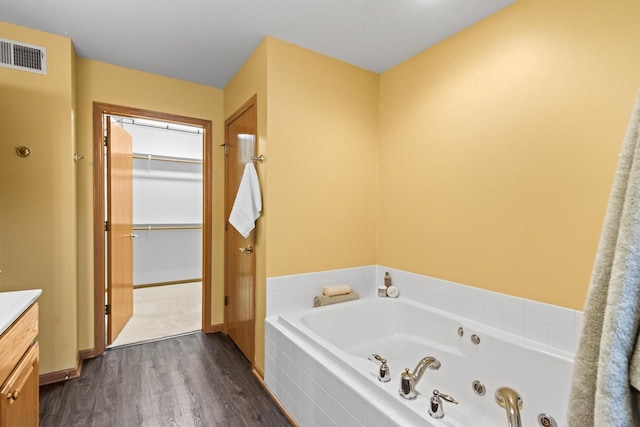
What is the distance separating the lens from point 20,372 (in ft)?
4.31

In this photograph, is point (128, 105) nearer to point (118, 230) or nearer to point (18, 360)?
point (118, 230)

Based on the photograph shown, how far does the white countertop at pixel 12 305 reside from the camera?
1.24m

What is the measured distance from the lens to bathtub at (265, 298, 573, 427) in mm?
1337

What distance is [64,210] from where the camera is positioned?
2234 mm

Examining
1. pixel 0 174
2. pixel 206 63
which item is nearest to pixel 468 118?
pixel 206 63

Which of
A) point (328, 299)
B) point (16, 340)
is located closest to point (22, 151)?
point (16, 340)

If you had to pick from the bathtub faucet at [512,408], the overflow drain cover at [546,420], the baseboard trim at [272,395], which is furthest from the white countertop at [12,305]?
the overflow drain cover at [546,420]

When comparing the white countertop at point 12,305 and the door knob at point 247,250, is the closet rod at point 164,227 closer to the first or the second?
the door knob at point 247,250

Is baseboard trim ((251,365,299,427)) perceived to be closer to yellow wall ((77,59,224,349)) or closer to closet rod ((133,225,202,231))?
yellow wall ((77,59,224,349))

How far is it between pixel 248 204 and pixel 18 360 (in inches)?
54.8

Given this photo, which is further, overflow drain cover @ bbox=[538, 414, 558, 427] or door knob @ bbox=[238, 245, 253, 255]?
door knob @ bbox=[238, 245, 253, 255]

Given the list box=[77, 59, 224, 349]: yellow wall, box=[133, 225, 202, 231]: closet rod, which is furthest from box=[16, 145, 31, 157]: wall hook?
box=[133, 225, 202, 231]: closet rod

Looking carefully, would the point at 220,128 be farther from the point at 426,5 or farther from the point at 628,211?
the point at 628,211

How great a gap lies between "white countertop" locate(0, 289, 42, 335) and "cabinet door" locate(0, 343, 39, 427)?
0.21 meters
